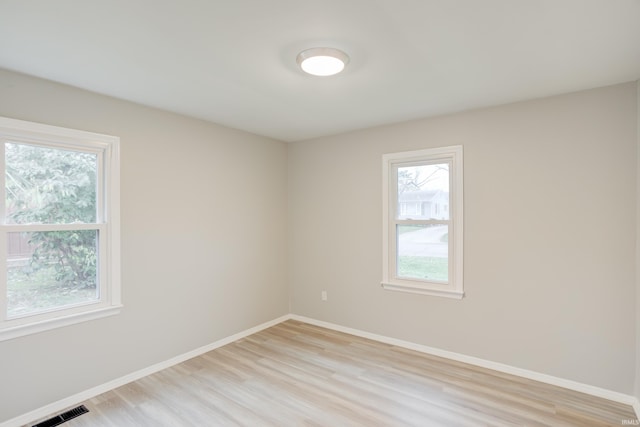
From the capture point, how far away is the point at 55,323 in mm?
2512

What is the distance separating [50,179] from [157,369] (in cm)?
190

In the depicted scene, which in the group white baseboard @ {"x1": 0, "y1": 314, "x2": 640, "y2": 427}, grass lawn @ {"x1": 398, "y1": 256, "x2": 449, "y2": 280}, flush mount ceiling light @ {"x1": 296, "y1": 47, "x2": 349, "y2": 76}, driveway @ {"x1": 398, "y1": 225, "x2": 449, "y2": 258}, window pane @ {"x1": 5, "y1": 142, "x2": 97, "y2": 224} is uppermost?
flush mount ceiling light @ {"x1": 296, "y1": 47, "x2": 349, "y2": 76}

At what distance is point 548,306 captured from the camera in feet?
9.43

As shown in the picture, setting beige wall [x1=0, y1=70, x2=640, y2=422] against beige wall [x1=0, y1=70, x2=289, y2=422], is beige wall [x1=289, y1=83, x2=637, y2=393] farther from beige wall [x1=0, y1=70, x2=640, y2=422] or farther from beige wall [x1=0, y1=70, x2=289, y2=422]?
beige wall [x1=0, y1=70, x2=289, y2=422]

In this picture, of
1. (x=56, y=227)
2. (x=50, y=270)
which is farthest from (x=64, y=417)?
(x=56, y=227)

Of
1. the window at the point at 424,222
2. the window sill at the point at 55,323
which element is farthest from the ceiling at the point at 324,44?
the window sill at the point at 55,323

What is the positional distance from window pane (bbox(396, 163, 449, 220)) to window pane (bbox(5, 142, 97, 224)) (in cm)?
300

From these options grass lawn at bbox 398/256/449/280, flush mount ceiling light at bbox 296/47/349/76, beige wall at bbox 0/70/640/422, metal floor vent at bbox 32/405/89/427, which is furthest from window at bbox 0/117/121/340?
grass lawn at bbox 398/256/449/280

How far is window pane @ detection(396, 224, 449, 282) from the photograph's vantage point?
3482 mm

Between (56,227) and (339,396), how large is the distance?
8.49ft

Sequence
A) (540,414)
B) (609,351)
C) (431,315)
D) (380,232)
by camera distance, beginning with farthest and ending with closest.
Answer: (380,232) < (431,315) < (609,351) < (540,414)

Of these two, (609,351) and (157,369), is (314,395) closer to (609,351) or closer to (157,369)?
(157,369)

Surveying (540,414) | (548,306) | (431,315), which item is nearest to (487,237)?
(548,306)

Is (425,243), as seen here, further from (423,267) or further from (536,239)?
(536,239)
